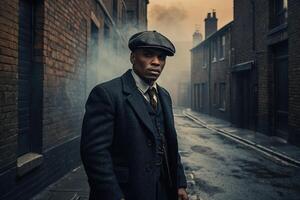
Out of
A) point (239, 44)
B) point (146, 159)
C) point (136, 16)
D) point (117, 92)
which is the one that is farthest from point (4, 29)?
point (136, 16)

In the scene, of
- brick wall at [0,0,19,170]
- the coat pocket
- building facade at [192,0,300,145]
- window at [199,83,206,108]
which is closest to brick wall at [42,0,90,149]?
brick wall at [0,0,19,170]

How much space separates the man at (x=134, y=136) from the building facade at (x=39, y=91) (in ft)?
6.73

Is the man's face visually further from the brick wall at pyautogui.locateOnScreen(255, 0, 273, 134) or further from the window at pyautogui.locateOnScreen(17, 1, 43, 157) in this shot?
the brick wall at pyautogui.locateOnScreen(255, 0, 273, 134)

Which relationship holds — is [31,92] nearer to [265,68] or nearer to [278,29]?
[278,29]

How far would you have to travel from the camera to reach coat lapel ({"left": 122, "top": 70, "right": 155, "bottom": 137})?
215cm

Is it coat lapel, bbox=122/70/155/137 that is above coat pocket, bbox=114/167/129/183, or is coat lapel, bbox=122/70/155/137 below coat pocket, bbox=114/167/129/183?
above

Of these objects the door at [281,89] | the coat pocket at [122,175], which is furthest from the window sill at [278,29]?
the coat pocket at [122,175]

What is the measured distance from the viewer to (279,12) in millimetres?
12258

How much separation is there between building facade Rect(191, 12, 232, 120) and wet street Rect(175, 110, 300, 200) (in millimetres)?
10005

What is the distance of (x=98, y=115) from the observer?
2.08 m

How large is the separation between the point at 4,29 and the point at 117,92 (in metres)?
2.25

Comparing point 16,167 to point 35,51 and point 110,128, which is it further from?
point 110,128

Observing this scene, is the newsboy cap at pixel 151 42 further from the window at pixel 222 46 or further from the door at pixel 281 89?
the window at pixel 222 46

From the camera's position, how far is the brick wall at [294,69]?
10.0 meters
